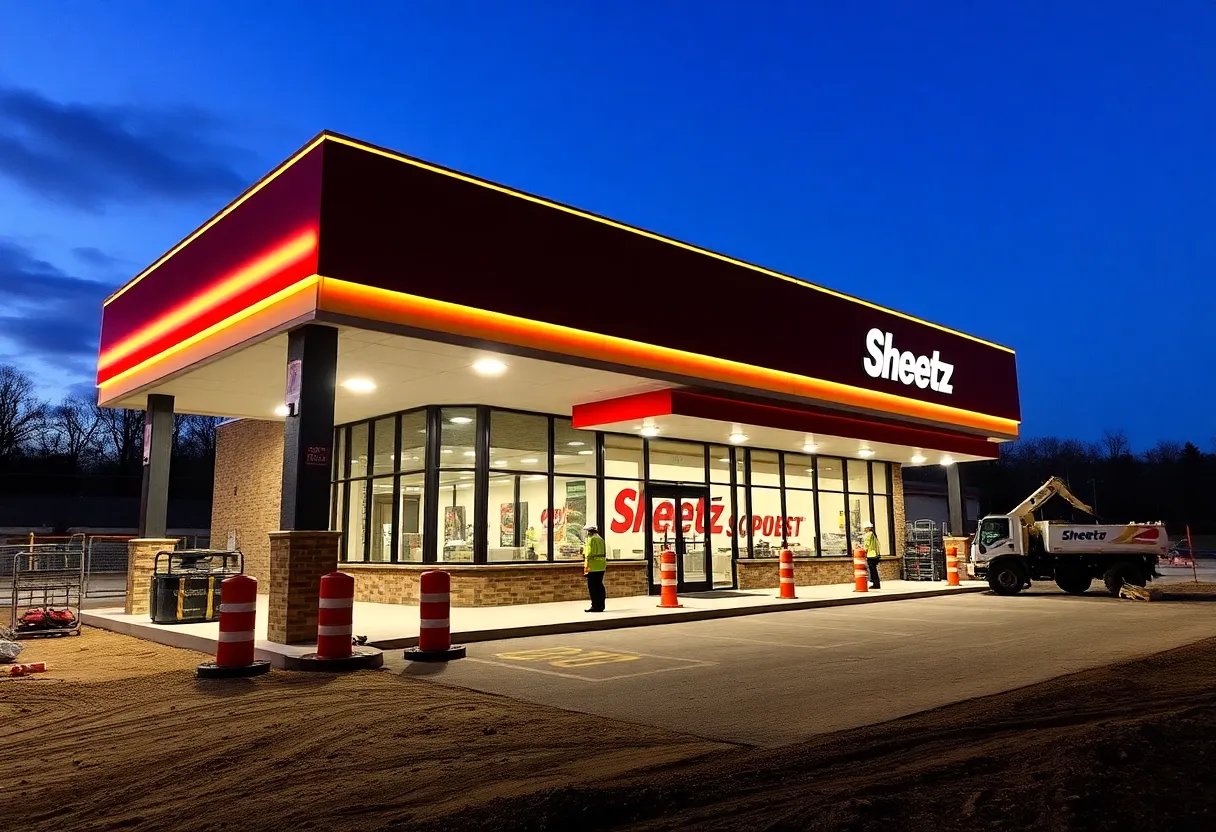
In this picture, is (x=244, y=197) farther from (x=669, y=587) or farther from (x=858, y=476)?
(x=858, y=476)

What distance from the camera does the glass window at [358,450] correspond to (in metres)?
21.6

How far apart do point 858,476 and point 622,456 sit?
10.2m

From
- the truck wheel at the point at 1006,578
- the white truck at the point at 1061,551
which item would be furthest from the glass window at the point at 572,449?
the truck wheel at the point at 1006,578

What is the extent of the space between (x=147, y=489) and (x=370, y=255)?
328 inches

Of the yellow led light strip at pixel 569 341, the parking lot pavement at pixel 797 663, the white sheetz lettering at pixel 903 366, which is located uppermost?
the white sheetz lettering at pixel 903 366

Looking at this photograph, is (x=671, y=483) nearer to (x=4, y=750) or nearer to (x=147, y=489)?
(x=147, y=489)

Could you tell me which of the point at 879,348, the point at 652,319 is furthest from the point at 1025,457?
the point at 652,319

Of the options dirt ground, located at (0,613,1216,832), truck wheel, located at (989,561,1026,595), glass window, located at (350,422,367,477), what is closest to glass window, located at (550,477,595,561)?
glass window, located at (350,422,367,477)

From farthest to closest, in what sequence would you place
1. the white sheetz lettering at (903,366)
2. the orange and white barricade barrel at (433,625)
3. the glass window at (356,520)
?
the white sheetz lettering at (903,366)
the glass window at (356,520)
the orange and white barricade barrel at (433,625)

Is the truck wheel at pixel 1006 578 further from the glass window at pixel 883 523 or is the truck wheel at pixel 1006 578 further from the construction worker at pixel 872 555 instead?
the glass window at pixel 883 523

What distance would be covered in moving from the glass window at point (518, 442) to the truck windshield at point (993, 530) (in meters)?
12.6

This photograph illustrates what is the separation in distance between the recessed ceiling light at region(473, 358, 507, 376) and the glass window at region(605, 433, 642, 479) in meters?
6.04

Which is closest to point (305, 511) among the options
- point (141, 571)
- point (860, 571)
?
point (141, 571)

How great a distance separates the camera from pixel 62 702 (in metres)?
8.48
